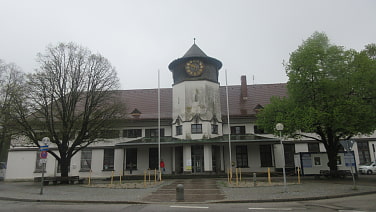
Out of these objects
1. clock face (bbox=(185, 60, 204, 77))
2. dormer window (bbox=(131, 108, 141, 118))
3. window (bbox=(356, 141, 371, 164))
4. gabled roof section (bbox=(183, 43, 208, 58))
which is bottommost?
window (bbox=(356, 141, 371, 164))

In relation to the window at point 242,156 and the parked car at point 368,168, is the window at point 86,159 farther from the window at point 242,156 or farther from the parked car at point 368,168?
the parked car at point 368,168

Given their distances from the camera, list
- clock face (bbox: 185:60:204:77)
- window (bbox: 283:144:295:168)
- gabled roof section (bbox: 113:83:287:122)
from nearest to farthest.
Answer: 1. clock face (bbox: 185:60:204:77)
2. window (bbox: 283:144:295:168)
3. gabled roof section (bbox: 113:83:287:122)

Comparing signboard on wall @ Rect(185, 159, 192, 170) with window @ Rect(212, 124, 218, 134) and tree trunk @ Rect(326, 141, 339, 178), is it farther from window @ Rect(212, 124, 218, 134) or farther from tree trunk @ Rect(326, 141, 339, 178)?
tree trunk @ Rect(326, 141, 339, 178)

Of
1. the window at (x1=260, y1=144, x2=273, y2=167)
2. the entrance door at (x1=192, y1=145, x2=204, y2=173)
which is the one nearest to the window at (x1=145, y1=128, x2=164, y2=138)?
the entrance door at (x1=192, y1=145, x2=204, y2=173)

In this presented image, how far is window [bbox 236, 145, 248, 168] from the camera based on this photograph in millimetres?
30433

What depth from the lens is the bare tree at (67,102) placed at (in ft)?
73.4

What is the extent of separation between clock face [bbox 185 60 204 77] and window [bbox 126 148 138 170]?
11049 millimetres

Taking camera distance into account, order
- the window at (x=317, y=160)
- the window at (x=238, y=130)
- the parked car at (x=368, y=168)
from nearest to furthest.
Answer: the window at (x=317, y=160), the parked car at (x=368, y=168), the window at (x=238, y=130)

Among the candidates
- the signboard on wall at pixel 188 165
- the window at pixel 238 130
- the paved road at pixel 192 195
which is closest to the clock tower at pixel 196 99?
the window at pixel 238 130

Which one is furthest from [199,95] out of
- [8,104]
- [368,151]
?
[368,151]

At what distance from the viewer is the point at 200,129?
2911 cm

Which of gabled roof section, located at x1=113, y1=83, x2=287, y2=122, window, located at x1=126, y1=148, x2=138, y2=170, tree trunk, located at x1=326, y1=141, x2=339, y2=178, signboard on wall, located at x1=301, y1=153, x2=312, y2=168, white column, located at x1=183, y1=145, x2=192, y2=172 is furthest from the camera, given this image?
gabled roof section, located at x1=113, y1=83, x2=287, y2=122

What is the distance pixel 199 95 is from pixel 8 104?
17.7 meters

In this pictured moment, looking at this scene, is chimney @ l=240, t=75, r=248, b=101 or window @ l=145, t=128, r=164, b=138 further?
chimney @ l=240, t=75, r=248, b=101
